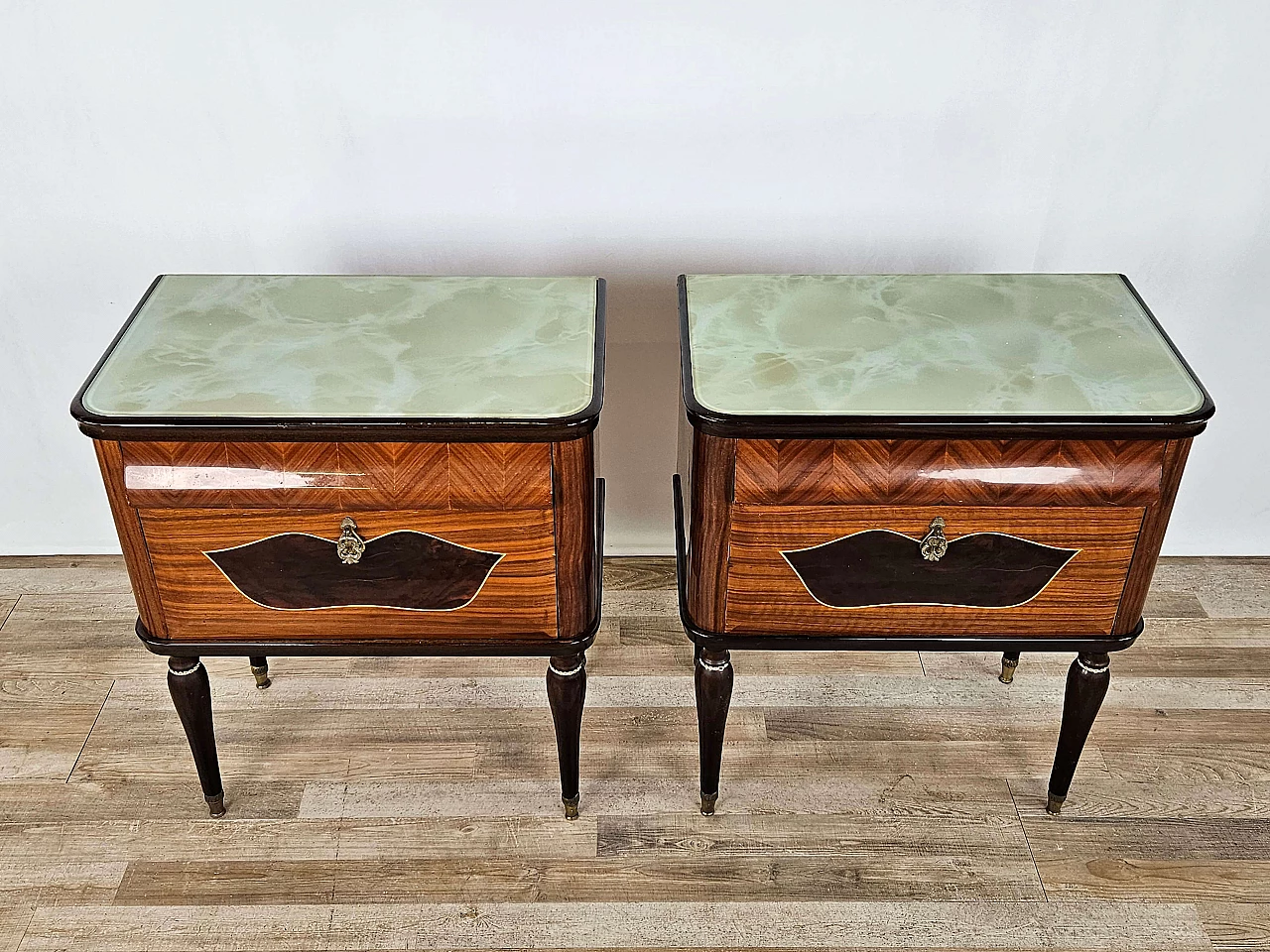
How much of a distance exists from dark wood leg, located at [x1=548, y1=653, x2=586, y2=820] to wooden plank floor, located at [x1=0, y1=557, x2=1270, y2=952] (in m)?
0.08

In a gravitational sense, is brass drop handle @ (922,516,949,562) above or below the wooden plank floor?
above

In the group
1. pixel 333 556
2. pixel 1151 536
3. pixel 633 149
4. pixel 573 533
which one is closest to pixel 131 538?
pixel 333 556

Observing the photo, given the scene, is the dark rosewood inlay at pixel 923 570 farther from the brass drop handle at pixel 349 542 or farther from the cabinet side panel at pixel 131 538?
the cabinet side panel at pixel 131 538

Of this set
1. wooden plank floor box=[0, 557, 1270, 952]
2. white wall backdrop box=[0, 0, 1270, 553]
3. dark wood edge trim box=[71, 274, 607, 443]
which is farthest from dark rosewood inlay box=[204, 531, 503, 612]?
white wall backdrop box=[0, 0, 1270, 553]

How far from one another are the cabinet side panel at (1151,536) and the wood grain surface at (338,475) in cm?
60

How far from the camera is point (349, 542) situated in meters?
1.07

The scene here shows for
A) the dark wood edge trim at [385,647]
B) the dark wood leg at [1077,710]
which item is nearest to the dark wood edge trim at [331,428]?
the dark wood edge trim at [385,647]

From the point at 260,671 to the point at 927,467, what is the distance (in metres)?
0.98

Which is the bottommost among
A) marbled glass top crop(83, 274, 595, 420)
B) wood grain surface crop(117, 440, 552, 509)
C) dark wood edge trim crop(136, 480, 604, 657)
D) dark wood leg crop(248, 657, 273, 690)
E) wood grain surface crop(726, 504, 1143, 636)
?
dark wood leg crop(248, 657, 273, 690)

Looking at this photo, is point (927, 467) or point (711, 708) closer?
point (927, 467)

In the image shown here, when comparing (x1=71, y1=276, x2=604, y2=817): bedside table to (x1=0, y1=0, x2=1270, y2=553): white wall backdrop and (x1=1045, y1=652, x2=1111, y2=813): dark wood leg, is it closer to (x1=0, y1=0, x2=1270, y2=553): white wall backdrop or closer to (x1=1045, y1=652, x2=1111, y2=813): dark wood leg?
(x1=0, y1=0, x2=1270, y2=553): white wall backdrop

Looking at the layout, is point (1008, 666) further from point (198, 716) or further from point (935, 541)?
point (198, 716)

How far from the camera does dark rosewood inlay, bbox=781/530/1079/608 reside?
1089 millimetres

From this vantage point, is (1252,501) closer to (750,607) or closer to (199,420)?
(750,607)
